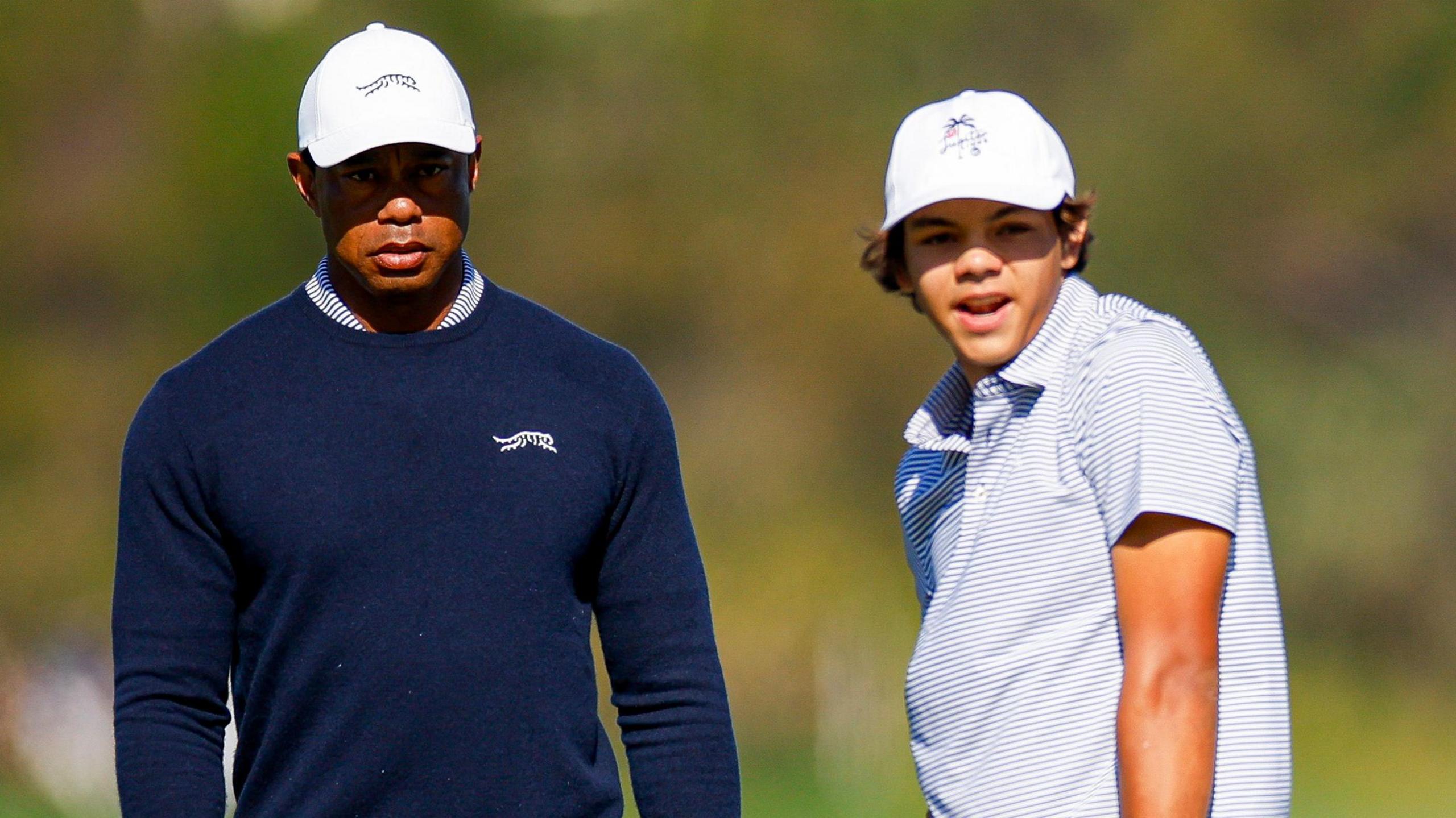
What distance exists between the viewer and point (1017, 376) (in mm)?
2348

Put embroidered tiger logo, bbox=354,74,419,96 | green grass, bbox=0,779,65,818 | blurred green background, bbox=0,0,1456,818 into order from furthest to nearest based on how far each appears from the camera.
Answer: blurred green background, bbox=0,0,1456,818 < green grass, bbox=0,779,65,818 < embroidered tiger logo, bbox=354,74,419,96

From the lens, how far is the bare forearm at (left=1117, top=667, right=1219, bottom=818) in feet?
6.82

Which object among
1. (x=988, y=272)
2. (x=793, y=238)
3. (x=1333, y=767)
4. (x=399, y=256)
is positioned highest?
(x=793, y=238)

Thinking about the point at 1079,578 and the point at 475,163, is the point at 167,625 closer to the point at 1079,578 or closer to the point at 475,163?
the point at 475,163

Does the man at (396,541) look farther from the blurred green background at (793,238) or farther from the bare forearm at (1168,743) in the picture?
the blurred green background at (793,238)

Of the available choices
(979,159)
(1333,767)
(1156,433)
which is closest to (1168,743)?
(1156,433)

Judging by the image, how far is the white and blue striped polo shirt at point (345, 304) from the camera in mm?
2492

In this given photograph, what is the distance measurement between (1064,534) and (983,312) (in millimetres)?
326

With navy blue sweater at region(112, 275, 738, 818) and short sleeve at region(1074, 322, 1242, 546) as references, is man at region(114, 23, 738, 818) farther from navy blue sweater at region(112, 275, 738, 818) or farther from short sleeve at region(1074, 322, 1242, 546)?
short sleeve at region(1074, 322, 1242, 546)

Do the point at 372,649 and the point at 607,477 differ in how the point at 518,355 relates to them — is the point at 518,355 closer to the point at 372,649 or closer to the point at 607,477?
the point at 607,477

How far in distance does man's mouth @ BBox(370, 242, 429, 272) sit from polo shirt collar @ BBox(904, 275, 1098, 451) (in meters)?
0.68

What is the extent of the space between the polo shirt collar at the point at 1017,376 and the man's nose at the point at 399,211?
704mm

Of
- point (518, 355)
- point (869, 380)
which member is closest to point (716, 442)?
point (869, 380)

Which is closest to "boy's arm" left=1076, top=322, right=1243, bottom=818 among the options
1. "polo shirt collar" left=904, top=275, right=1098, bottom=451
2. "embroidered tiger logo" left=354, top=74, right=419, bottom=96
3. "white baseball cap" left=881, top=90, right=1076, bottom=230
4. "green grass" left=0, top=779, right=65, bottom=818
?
"polo shirt collar" left=904, top=275, right=1098, bottom=451
